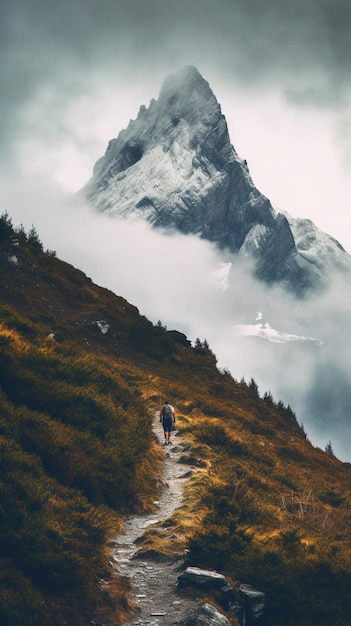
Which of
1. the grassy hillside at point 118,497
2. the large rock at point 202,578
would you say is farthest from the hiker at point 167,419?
the large rock at point 202,578

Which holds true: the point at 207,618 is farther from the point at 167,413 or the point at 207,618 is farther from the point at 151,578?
the point at 167,413

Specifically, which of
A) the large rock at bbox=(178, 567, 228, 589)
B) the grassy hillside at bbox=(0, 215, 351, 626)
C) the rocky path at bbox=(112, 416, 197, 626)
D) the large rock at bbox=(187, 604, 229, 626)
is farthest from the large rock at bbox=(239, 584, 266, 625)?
the rocky path at bbox=(112, 416, 197, 626)

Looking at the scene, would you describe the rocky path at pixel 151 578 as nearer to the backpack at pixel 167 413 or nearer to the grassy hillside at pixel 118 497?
→ the grassy hillside at pixel 118 497

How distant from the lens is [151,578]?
35.0 feet

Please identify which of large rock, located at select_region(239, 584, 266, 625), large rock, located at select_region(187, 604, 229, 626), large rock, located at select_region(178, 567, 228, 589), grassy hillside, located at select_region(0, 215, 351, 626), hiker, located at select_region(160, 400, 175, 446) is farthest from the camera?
hiker, located at select_region(160, 400, 175, 446)

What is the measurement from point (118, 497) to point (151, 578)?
304 centimetres

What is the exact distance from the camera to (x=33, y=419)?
13141mm

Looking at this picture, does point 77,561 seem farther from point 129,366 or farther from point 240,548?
point 129,366

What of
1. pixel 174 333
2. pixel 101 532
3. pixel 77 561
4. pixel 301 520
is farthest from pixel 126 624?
pixel 174 333

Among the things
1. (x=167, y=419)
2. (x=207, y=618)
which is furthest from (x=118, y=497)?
(x=167, y=419)

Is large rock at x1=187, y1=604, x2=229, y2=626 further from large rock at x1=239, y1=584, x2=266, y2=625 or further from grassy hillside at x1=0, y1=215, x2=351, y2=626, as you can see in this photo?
grassy hillside at x1=0, y1=215, x2=351, y2=626

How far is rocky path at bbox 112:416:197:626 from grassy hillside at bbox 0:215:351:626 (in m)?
0.34

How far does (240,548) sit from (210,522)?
120 centimetres

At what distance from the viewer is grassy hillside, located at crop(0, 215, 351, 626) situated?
9.24 m
